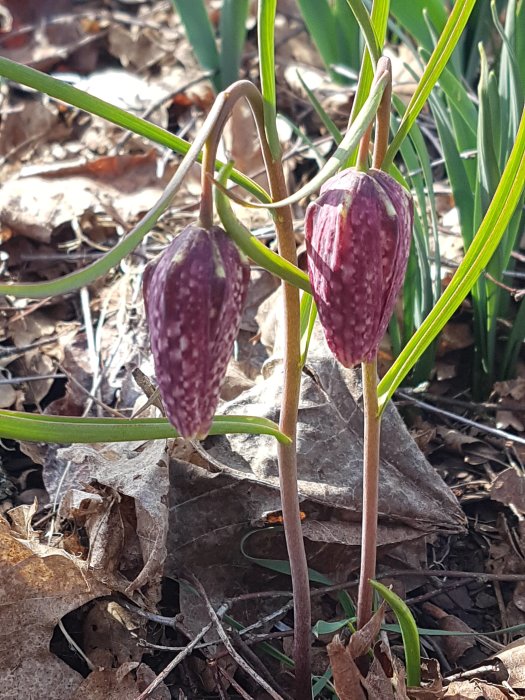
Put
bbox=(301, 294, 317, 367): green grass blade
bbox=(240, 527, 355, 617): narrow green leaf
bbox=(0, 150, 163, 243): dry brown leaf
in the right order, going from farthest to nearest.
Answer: bbox=(0, 150, 163, 243): dry brown leaf → bbox=(240, 527, 355, 617): narrow green leaf → bbox=(301, 294, 317, 367): green grass blade

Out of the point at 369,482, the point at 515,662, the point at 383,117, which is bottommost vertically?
the point at 515,662

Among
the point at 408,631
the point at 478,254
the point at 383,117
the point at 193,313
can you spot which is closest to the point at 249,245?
the point at 193,313

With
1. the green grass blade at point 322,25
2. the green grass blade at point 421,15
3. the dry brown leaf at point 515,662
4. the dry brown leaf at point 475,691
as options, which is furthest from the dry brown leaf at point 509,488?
the green grass blade at point 322,25

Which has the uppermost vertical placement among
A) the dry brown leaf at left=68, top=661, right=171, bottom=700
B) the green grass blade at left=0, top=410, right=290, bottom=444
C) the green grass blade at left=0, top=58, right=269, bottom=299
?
the green grass blade at left=0, top=58, right=269, bottom=299

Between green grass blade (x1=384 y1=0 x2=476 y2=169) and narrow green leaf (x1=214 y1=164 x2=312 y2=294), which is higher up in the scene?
green grass blade (x1=384 y1=0 x2=476 y2=169)

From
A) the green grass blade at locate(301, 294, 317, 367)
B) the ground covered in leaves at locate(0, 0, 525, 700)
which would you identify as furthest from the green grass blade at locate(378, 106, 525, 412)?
the ground covered in leaves at locate(0, 0, 525, 700)

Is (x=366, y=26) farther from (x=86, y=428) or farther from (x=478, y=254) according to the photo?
(x=86, y=428)

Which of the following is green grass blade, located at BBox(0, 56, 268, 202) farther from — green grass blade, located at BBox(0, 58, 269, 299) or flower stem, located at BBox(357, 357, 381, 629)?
flower stem, located at BBox(357, 357, 381, 629)

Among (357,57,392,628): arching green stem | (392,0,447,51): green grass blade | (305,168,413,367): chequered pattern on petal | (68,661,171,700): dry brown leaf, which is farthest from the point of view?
(392,0,447,51): green grass blade
